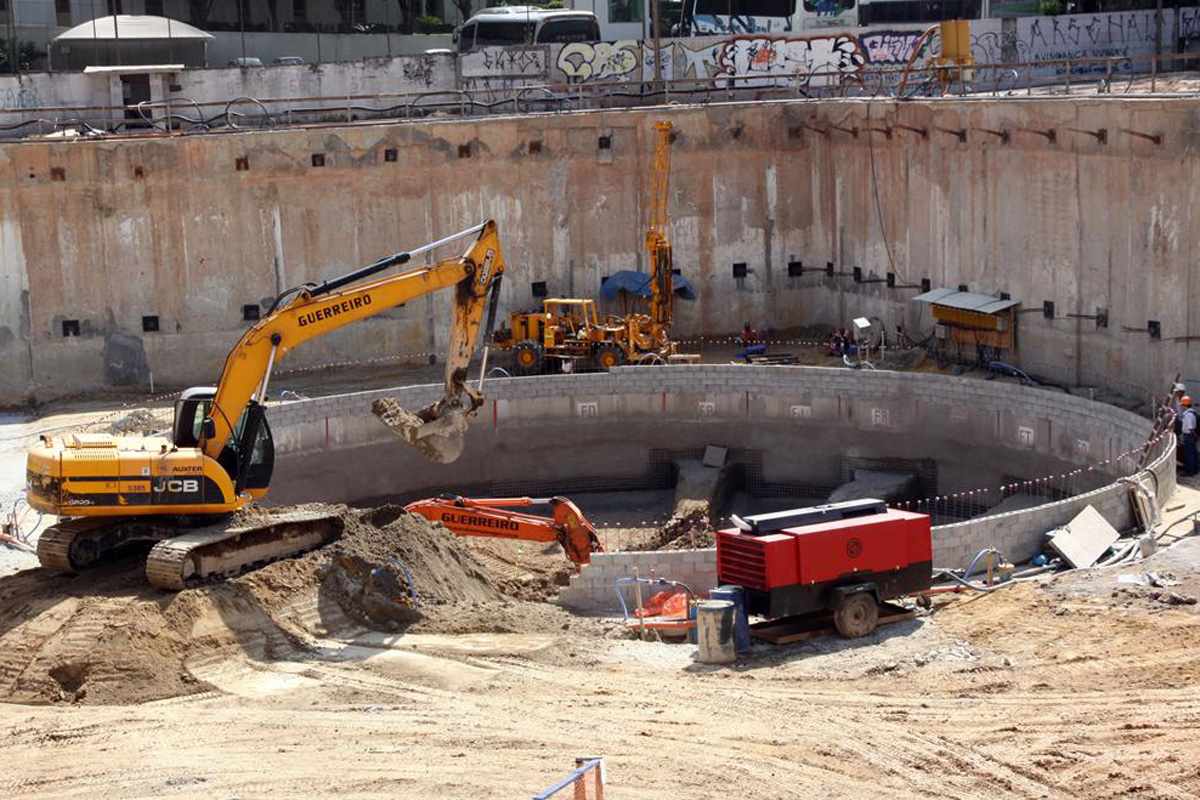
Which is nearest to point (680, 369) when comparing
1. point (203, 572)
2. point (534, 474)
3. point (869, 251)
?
point (534, 474)

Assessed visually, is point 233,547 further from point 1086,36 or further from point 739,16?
point 1086,36

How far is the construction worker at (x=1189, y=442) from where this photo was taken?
85.1 feet

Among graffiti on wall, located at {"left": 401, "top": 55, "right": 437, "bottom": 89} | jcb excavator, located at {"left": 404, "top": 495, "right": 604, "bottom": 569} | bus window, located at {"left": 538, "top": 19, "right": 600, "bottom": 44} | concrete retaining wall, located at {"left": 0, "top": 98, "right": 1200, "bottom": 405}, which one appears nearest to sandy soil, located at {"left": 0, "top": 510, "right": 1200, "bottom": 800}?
jcb excavator, located at {"left": 404, "top": 495, "right": 604, "bottom": 569}

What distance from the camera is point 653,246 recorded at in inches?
1444

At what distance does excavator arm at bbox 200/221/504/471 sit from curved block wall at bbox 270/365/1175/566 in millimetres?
8523

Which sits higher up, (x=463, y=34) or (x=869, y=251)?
(x=463, y=34)

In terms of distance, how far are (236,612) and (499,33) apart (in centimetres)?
3044

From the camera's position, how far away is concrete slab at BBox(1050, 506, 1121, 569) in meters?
22.2

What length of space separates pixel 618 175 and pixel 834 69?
345 inches

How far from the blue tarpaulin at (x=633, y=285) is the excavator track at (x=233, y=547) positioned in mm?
16581

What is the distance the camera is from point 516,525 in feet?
78.3

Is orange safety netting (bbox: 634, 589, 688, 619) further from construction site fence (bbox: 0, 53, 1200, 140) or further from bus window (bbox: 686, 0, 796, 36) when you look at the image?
bus window (bbox: 686, 0, 796, 36)

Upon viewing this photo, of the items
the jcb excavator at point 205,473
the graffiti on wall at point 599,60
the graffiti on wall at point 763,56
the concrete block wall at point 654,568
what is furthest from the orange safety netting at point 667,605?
the graffiti on wall at point 763,56

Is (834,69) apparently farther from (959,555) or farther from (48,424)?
(959,555)
